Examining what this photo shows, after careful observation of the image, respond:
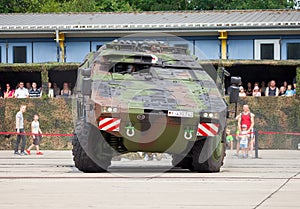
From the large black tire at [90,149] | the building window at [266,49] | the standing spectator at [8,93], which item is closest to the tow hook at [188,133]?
the large black tire at [90,149]

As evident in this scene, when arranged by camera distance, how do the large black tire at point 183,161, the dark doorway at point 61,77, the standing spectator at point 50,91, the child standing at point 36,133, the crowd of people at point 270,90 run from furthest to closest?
the dark doorway at point 61,77 < the standing spectator at point 50,91 < the crowd of people at point 270,90 < the child standing at point 36,133 < the large black tire at point 183,161

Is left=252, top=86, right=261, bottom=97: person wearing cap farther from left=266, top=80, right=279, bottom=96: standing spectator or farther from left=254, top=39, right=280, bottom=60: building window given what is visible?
left=254, top=39, right=280, bottom=60: building window

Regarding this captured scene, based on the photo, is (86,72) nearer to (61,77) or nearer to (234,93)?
(234,93)

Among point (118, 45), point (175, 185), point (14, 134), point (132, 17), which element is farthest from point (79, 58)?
point (175, 185)

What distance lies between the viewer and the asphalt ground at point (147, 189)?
39.4ft

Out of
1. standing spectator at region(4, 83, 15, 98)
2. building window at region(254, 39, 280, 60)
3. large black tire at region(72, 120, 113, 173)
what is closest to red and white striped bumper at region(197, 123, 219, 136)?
large black tire at region(72, 120, 113, 173)

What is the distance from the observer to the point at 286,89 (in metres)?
33.0

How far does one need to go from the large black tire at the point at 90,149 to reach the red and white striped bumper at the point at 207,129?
72.8 inches

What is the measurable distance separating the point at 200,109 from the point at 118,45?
2527 mm

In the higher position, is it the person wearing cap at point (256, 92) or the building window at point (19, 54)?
the building window at point (19, 54)

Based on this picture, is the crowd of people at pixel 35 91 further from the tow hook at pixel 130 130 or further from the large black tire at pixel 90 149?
the tow hook at pixel 130 130

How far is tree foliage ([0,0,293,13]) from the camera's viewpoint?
63050 millimetres

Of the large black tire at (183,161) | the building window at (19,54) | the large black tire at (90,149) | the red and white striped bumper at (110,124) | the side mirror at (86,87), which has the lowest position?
the large black tire at (183,161)

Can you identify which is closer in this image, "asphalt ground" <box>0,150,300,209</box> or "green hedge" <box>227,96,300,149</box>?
"asphalt ground" <box>0,150,300,209</box>
